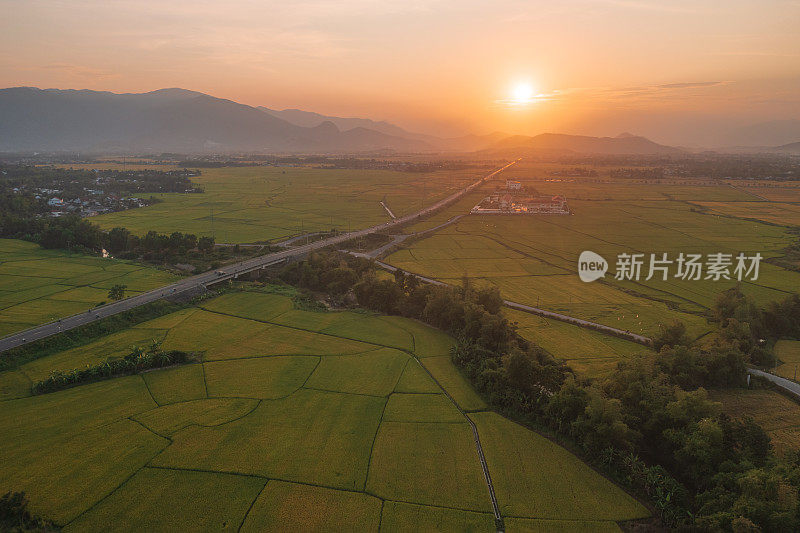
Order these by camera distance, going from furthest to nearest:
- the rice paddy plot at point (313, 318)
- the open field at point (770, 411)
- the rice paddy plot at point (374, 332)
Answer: the rice paddy plot at point (313, 318) → the rice paddy plot at point (374, 332) → the open field at point (770, 411)

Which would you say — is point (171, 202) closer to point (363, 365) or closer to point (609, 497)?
point (363, 365)

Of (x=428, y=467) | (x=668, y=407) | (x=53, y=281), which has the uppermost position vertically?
(x=668, y=407)

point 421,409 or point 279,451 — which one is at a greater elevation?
point 421,409

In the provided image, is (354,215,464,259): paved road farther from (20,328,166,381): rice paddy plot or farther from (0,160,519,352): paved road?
(20,328,166,381): rice paddy plot

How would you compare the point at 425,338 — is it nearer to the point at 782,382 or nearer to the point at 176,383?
the point at 176,383

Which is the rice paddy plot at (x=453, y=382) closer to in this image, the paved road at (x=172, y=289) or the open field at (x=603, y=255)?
the open field at (x=603, y=255)

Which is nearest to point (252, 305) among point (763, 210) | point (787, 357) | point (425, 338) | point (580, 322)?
point (425, 338)

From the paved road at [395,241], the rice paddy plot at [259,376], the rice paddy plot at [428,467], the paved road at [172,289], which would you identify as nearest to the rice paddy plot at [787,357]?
the rice paddy plot at [428,467]
